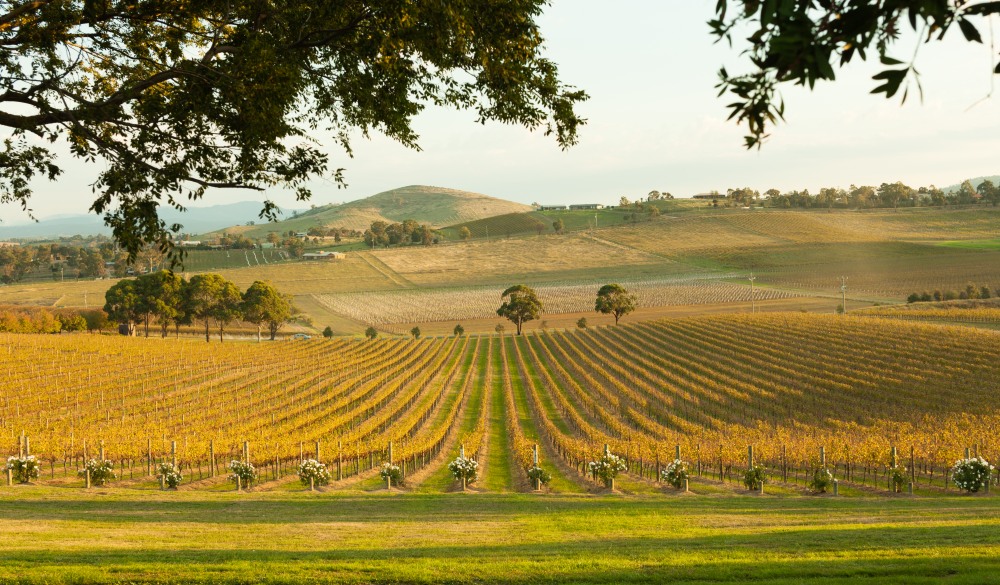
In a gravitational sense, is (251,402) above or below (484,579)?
below

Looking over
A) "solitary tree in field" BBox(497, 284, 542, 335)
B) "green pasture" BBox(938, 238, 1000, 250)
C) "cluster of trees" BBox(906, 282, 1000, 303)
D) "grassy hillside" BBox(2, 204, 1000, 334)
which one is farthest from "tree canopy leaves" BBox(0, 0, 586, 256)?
"green pasture" BBox(938, 238, 1000, 250)

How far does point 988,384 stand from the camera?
40250 mm

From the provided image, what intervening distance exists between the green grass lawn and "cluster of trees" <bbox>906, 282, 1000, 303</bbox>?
91266 millimetres

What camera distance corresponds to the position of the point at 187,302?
9362 cm

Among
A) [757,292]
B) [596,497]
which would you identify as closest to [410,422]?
[596,497]

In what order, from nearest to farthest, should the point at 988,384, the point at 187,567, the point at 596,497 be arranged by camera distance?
the point at 187,567
the point at 596,497
the point at 988,384

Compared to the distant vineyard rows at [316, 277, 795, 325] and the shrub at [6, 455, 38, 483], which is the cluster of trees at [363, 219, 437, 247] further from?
the shrub at [6, 455, 38, 483]

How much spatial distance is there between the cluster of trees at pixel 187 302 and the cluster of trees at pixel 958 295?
79.5 metres

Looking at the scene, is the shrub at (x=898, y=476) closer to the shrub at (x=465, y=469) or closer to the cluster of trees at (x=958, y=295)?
the shrub at (x=465, y=469)

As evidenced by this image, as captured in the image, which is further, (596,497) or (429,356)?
(429,356)

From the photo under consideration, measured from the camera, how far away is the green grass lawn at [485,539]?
9.05 meters

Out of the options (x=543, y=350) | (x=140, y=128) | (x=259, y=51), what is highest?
(x=259, y=51)

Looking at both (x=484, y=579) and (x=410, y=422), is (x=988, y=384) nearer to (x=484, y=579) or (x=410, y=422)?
(x=410, y=422)

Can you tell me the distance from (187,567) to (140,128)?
5995 millimetres
